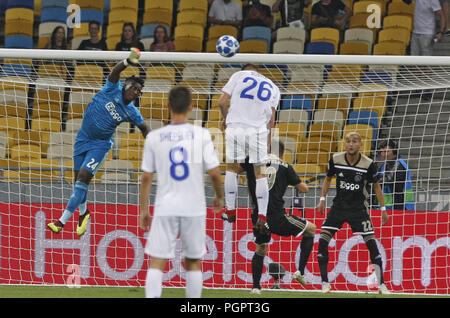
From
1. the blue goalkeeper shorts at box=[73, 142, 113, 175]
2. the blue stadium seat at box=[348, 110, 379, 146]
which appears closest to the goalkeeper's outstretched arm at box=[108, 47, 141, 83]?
the blue goalkeeper shorts at box=[73, 142, 113, 175]

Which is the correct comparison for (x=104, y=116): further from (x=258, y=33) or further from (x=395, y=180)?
(x=258, y=33)

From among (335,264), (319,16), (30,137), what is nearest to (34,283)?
(30,137)

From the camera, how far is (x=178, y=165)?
249 inches

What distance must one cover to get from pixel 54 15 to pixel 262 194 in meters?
9.20

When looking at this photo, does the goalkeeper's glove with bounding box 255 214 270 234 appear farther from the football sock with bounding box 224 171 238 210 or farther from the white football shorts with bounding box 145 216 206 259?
the white football shorts with bounding box 145 216 206 259

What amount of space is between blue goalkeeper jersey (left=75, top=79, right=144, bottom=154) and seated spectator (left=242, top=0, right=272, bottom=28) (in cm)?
699

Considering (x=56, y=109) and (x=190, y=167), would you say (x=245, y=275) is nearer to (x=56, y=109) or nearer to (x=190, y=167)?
(x=56, y=109)

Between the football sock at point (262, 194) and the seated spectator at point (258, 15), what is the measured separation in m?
7.67

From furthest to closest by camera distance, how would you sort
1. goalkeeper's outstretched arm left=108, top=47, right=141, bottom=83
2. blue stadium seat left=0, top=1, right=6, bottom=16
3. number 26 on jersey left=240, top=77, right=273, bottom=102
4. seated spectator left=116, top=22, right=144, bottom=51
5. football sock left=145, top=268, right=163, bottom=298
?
blue stadium seat left=0, top=1, right=6, bottom=16 → seated spectator left=116, top=22, right=144, bottom=51 → number 26 on jersey left=240, top=77, right=273, bottom=102 → goalkeeper's outstretched arm left=108, top=47, right=141, bottom=83 → football sock left=145, top=268, right=163, bottom=298

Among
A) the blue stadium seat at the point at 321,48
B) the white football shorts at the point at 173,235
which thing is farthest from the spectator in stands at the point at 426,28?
the white football shorts at the point at 173,235

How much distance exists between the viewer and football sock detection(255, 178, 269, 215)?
362 inches

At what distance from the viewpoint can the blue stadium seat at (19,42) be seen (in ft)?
53.7
